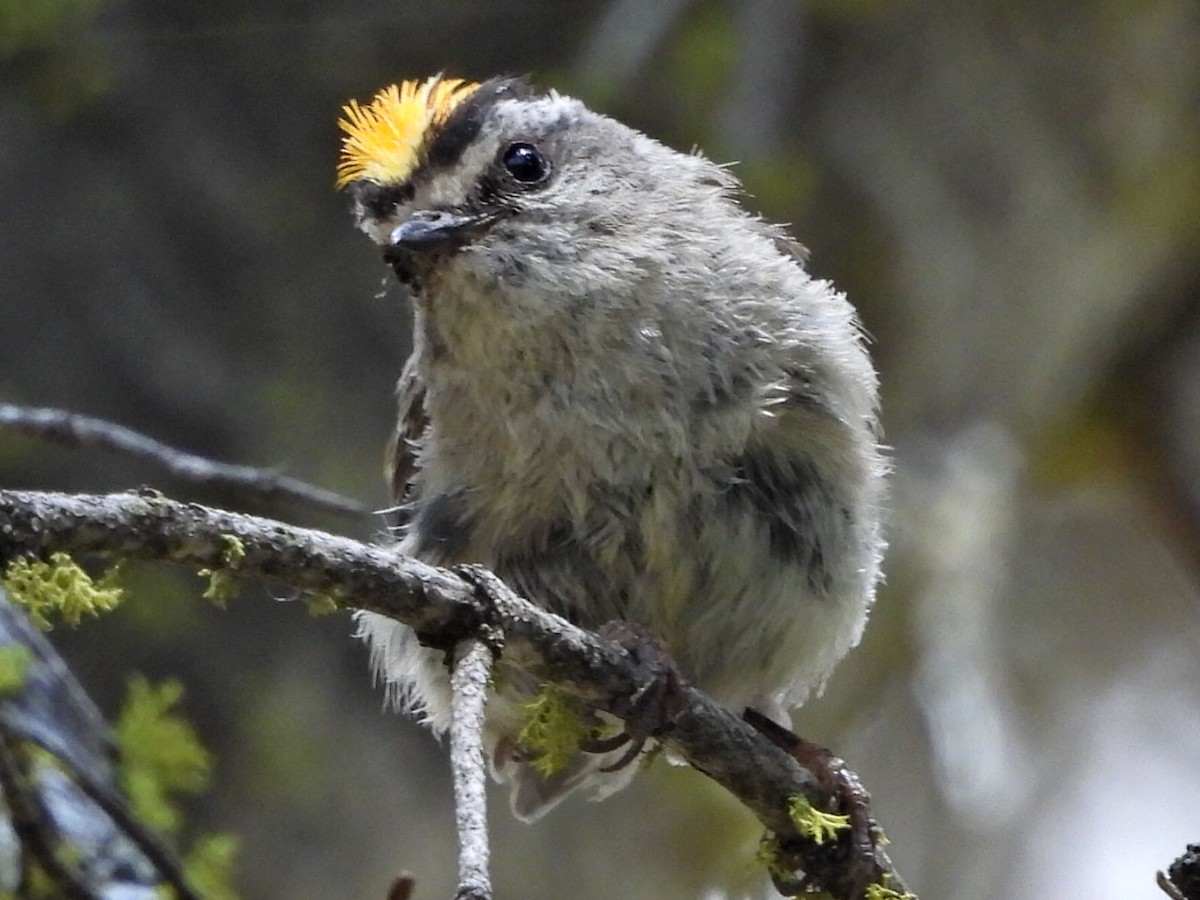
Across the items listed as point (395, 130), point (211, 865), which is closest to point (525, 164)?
point (395, 130)

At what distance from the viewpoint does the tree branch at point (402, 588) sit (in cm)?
158

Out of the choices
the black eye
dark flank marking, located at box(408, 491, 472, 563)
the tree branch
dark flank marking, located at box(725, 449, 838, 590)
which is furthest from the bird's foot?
the black eye

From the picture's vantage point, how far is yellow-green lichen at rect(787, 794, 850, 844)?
2.50 metres

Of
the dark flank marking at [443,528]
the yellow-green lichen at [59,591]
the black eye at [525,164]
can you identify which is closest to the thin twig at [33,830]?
the yellow-green lichen at [59,591]

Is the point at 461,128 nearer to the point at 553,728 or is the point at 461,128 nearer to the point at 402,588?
the point at 553,728

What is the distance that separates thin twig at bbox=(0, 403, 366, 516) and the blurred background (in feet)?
4.96

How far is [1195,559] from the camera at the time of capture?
584 cm

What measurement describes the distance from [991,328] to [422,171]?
8.89 ft

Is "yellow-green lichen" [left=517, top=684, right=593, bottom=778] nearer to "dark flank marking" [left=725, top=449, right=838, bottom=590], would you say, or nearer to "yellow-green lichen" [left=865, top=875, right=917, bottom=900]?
"yellow-green lichen" [left=865, top=875, right=917, bottom=900]

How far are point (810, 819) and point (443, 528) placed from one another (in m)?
0.88

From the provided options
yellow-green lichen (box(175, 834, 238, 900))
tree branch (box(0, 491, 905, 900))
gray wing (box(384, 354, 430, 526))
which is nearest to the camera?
tree branch (box(0, 491, 905, 900))

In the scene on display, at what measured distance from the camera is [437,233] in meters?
2.88

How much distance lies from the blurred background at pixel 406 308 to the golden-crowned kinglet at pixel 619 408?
43.1 inches

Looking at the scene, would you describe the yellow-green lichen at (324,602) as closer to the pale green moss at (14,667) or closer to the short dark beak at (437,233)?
the pale green moss at (14,667)
